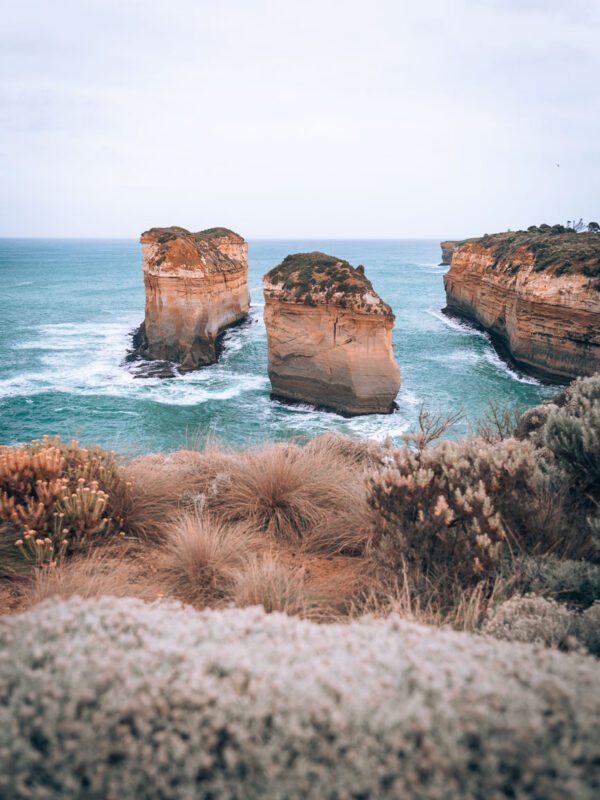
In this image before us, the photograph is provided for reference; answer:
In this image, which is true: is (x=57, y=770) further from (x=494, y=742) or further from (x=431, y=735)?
(x=494, y=742)

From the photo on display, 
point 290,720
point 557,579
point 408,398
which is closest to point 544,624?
point 557,579

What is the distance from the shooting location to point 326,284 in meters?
22.3

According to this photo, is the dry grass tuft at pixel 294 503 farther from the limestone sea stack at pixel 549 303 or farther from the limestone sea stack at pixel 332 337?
the limestone sea stack at pixel 549 303

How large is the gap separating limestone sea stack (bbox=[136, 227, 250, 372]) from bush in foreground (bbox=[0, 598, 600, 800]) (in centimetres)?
2762

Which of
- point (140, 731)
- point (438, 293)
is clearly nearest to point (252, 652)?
point (140, 731)

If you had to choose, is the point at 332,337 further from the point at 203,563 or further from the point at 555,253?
the point at 203,563

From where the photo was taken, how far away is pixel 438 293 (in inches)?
2520

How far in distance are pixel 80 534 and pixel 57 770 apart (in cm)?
Result: 348

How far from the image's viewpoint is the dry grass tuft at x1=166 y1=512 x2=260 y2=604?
3.79m

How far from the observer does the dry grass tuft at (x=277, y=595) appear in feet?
10.5

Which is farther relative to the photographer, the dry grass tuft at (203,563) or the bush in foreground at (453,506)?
the dry grass tuft at (203,563)

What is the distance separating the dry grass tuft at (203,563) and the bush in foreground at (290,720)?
1.96m

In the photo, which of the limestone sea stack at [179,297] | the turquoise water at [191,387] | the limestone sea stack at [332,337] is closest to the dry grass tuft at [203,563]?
the turquoise water at [191,387]

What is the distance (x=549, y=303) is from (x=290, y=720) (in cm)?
2758
